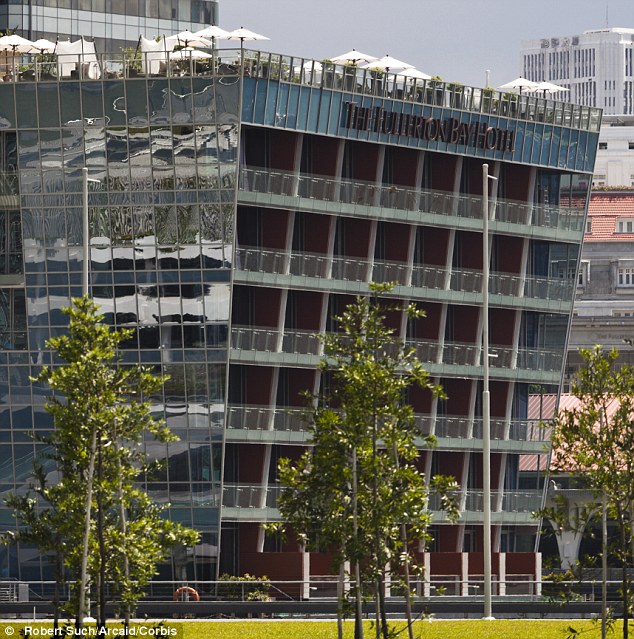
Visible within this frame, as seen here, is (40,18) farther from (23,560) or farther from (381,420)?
(381,420)

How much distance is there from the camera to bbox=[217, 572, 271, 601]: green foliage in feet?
285

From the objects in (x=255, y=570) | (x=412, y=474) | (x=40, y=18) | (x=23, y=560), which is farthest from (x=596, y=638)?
(x=40, y=18)

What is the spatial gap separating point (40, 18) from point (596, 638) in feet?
250

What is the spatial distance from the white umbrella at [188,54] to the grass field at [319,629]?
2448cm

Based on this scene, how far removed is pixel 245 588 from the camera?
289 ft

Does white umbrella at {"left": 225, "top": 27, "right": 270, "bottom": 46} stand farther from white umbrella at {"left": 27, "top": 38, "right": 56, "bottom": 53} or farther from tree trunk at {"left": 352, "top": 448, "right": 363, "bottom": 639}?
tree trunk at {"left": 352, "top": 448, "right": 363, "bottom": 639}

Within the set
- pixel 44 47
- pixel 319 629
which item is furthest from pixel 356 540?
pixel 44 47

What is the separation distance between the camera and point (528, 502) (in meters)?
97.9

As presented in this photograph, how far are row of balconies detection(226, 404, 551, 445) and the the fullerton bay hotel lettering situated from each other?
40.1 ft

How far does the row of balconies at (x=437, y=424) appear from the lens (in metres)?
90.7

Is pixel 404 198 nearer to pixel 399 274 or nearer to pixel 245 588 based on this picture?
pixel 399 274

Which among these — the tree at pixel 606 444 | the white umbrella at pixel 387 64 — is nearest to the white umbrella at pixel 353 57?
the white umbrella at pixel 387 64

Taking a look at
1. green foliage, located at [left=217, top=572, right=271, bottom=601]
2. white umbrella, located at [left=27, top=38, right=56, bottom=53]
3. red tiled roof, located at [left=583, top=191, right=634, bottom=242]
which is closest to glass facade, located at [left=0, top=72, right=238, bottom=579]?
green foliage, located at [left=217, top=572, right=271, bottom=601]

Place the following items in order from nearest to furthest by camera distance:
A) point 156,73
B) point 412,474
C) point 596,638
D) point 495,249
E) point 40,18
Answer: point 412,474 → point 596,638 → point 156,73 → point 495,249 → point 40,18
